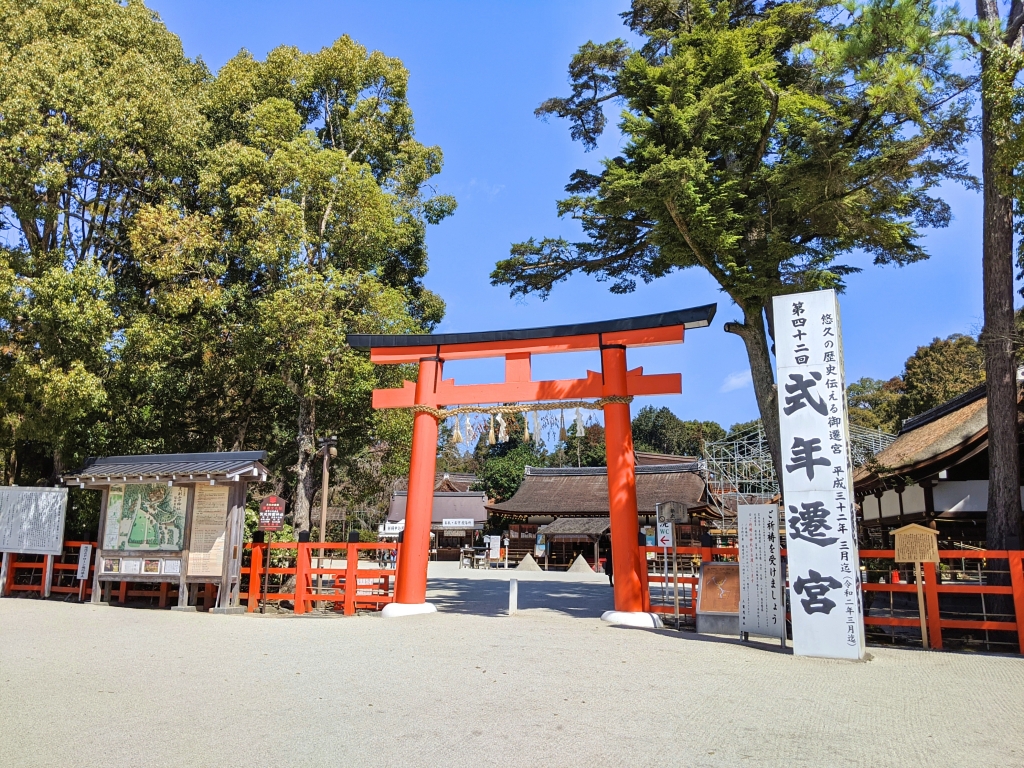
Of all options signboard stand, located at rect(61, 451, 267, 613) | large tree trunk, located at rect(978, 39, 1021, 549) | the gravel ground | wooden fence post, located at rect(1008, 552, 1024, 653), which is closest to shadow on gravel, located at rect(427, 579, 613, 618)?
the gravel ground

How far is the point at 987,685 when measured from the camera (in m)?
5.98

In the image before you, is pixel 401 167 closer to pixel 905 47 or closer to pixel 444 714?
pixel 905 47

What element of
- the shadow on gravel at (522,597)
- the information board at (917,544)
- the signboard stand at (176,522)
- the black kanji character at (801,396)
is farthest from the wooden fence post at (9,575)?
the information board at (917,544)

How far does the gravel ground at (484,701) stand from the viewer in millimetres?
3961

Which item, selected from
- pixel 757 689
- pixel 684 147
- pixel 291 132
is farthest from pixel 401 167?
pixel 757 689

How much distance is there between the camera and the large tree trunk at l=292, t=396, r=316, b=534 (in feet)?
45.6

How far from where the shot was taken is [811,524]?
289 inches

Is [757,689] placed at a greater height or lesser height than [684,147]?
lesser

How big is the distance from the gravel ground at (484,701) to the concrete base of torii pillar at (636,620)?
71 centimetres

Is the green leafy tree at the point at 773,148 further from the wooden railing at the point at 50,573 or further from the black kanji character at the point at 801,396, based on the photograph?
the wooden railing at the point at 50,573

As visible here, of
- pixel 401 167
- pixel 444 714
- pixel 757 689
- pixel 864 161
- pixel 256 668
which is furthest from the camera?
pixel 401 167

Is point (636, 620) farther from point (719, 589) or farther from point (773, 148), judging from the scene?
point (773, 148)

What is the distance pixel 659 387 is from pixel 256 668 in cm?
652

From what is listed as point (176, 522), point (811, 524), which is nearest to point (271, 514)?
point (176, 522)
